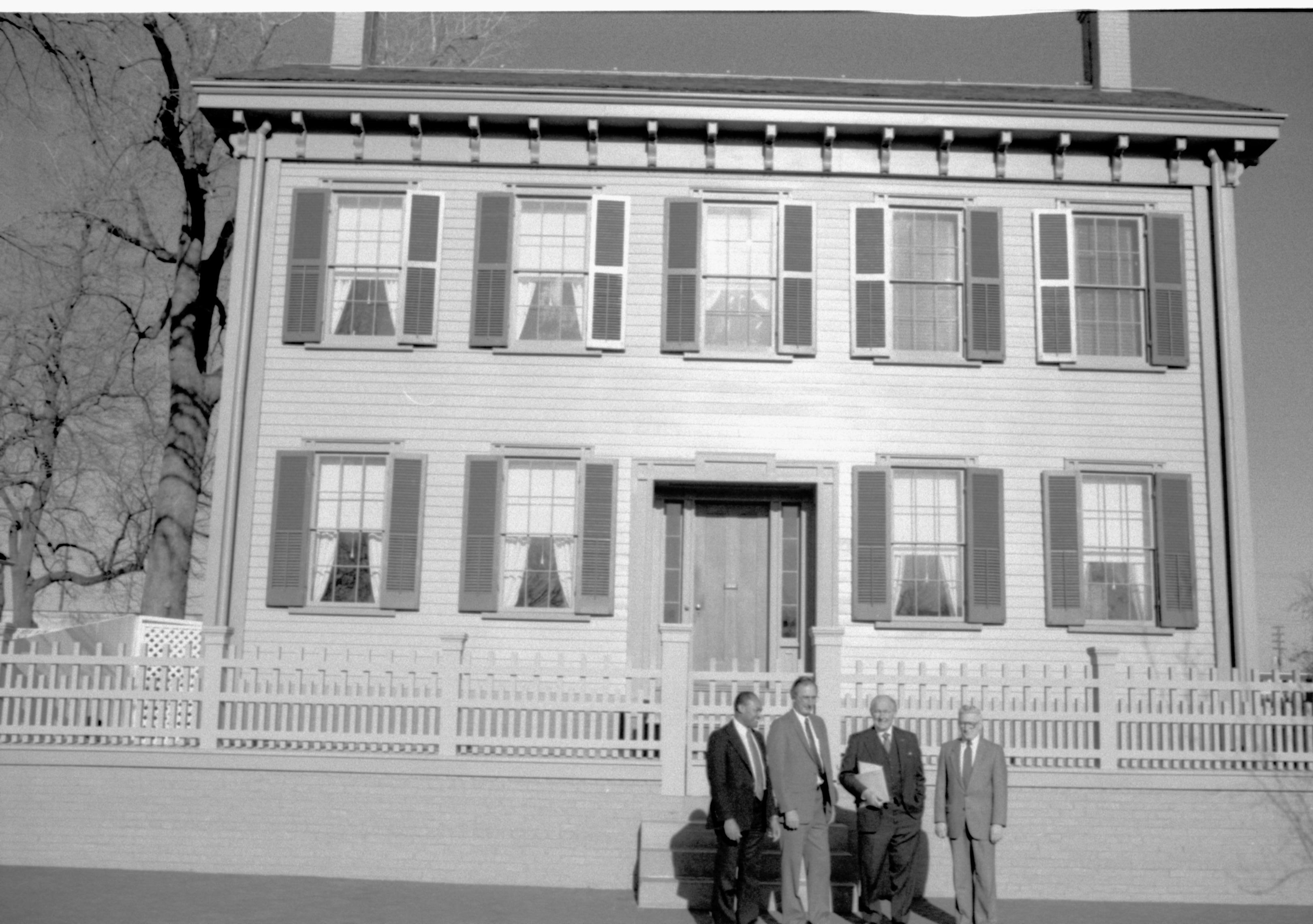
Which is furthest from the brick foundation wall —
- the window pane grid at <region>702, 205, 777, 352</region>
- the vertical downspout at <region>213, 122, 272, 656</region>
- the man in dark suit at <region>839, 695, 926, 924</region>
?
the window pane grid at <region>702, 205, 777, 352</region>

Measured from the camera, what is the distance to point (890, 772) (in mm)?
9008

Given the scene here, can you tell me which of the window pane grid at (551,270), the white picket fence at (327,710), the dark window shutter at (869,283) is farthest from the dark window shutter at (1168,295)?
the white picket fence at (327,710)

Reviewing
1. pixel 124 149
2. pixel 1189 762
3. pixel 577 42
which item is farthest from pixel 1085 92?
pixel 124 149

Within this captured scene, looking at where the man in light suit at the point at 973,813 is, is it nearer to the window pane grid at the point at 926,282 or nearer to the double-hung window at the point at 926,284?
the double-hung window at the point at 926,284

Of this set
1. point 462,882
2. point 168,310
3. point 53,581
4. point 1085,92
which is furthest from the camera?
point 53,581

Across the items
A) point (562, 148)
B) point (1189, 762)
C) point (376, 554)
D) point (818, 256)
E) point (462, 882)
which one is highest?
point (562, 148)

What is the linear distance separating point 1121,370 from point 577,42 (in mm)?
6332

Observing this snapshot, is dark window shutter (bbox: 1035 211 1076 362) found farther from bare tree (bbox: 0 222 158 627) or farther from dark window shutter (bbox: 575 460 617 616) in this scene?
bare tree (bbox: 0 222 158 627)

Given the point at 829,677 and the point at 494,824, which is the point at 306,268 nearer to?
the point at 494,824

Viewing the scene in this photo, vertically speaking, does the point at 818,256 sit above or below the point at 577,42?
below

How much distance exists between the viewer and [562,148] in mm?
13508

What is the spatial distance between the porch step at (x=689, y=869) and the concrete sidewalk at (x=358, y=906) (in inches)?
→ 5.7

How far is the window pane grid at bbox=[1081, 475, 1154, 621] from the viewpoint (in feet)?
42.6

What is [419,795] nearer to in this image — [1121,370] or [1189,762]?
[1189,762]
